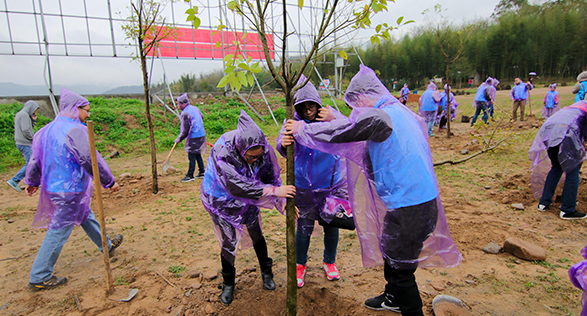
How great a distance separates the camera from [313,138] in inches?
73.3

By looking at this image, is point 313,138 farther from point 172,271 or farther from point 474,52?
point 474,52

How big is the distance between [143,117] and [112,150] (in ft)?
5.84

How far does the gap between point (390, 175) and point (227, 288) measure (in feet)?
5.09

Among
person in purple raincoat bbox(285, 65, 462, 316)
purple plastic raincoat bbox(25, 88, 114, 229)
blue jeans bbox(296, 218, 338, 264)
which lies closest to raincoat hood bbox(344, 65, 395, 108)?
person in purple raincoat bbox(285, 65, 462, 316)

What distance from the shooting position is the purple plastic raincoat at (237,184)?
210 centimetres

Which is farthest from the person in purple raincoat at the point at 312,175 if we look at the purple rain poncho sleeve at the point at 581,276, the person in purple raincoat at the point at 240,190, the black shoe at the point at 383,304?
the purple rain poncho sleeve at the point at 581,276

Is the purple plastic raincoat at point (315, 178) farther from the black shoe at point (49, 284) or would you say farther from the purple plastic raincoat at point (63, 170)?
the black shoe at point (49, 284)

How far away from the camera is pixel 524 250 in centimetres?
281

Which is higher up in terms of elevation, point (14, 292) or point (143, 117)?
point (143, 117)

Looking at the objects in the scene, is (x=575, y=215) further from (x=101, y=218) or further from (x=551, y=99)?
(x=551, y=99)

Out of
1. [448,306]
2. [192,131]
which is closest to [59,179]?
[448,306]

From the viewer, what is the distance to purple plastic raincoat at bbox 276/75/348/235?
235 centimetres

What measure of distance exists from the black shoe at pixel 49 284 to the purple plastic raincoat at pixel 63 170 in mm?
459

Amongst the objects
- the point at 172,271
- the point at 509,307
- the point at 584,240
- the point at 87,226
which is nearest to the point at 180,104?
the point at 87,226
